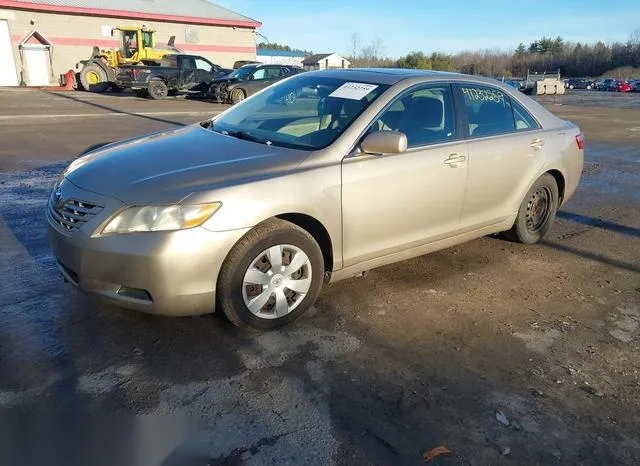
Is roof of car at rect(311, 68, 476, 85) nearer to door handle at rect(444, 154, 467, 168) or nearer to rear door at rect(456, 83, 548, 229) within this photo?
rear door at rect(456, 83, 548, 229)

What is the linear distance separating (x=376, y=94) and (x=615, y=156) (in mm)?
9233

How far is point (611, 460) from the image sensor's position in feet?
7.93

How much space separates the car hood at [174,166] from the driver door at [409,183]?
493 millimetres

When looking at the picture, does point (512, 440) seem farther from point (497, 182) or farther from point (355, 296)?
point (497, 182)

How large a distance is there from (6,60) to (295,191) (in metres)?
33.8

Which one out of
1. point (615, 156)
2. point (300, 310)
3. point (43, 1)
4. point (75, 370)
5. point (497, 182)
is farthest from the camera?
point (43, 1)

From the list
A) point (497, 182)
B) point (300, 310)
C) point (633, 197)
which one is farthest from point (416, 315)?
point (633, 197)

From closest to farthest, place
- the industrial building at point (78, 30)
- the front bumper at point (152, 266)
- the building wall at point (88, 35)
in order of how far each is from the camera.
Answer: the front bumper at point (152, 266), the industrial building at point (78, 30), the building wall at point (88, 35)

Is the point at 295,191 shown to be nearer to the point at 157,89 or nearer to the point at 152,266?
the point at 152,266

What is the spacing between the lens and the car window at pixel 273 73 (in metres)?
21.5

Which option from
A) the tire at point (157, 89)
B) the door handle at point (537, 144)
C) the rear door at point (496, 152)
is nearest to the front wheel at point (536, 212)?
the rear door at point (496, 152)

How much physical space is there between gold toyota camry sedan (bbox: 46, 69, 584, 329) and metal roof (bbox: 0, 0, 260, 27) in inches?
1297

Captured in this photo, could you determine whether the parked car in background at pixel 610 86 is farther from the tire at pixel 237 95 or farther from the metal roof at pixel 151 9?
the tire at pixel 237 95

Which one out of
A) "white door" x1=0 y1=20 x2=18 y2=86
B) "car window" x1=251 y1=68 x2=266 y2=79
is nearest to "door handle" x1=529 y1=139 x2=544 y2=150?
"car window" x1=251 y1=68 x2=266 y2=79
